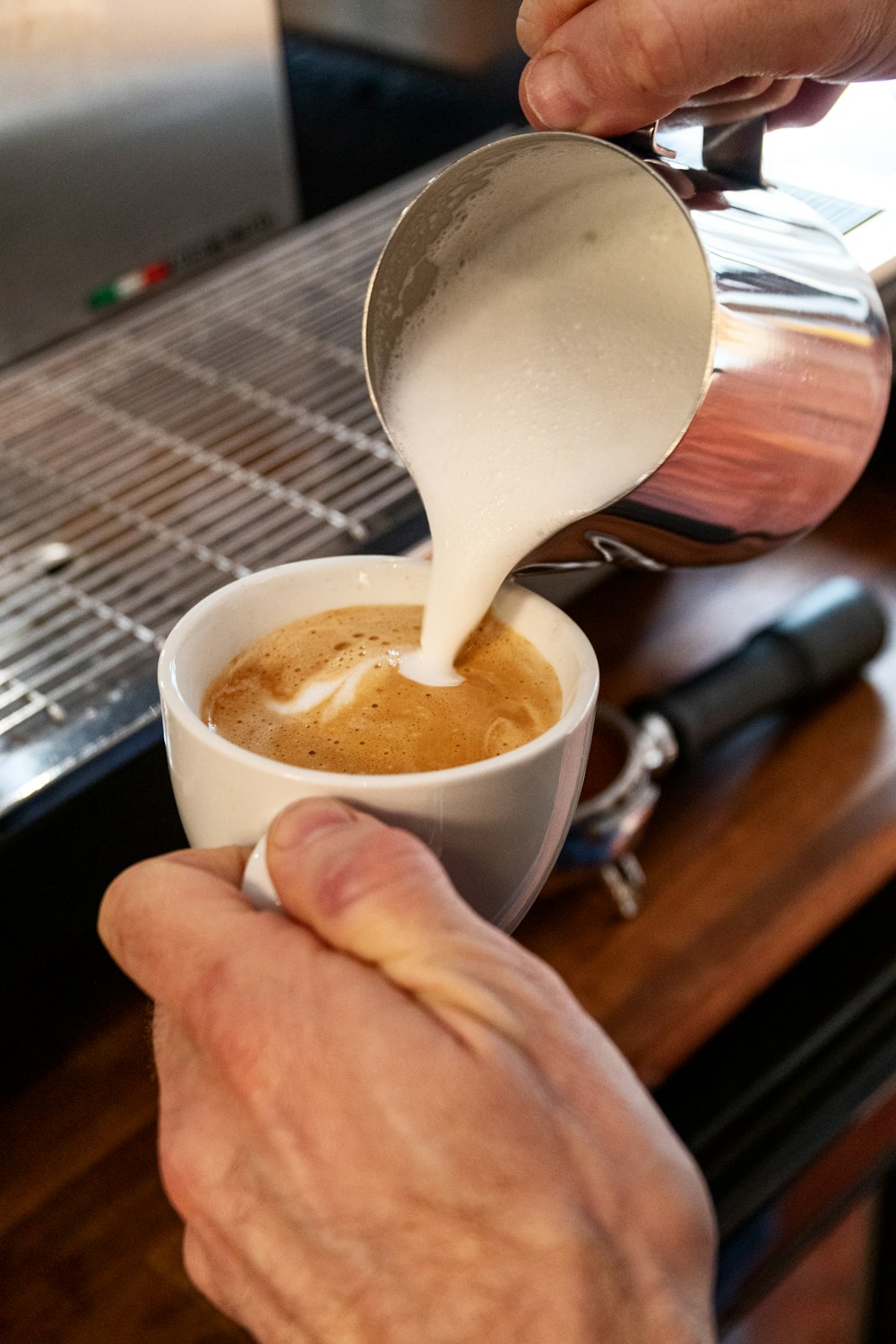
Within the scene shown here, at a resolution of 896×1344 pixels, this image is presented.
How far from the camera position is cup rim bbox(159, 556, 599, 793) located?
0.45 meters

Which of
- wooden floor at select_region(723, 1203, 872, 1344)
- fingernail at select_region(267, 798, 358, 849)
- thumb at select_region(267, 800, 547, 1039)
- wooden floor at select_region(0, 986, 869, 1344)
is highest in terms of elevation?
fingernail at select_region(267, 798, 358, 849)

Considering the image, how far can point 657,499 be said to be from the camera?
51cm

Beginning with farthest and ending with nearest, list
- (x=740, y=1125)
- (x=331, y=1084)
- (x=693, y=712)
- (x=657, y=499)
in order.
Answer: (x=693, y=712) < (x=740, y=1125) < (x=657, y=499) < (x=331, y=1084)

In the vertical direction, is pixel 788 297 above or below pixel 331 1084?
above

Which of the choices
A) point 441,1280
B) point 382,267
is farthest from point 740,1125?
point 382,267

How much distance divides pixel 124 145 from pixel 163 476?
304mm

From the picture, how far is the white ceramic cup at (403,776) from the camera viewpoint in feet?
1.48

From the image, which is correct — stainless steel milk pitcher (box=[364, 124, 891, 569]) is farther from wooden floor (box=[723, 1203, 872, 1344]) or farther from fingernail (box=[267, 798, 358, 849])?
wooden floor (box=[723, 1203, 872, 1344])

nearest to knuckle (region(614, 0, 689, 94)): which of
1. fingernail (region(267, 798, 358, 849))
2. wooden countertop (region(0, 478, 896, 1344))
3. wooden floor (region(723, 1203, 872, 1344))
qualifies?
fingernail (region(267, 798, 358, 849))

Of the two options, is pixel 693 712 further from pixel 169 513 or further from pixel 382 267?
pixel 382 267

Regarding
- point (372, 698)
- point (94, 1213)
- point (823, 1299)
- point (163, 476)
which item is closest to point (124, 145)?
point (163, 476)

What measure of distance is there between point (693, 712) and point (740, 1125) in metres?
0.29

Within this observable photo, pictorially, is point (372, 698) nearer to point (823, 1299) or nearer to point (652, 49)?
point (652, 49)

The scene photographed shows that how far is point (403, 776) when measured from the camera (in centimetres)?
45
